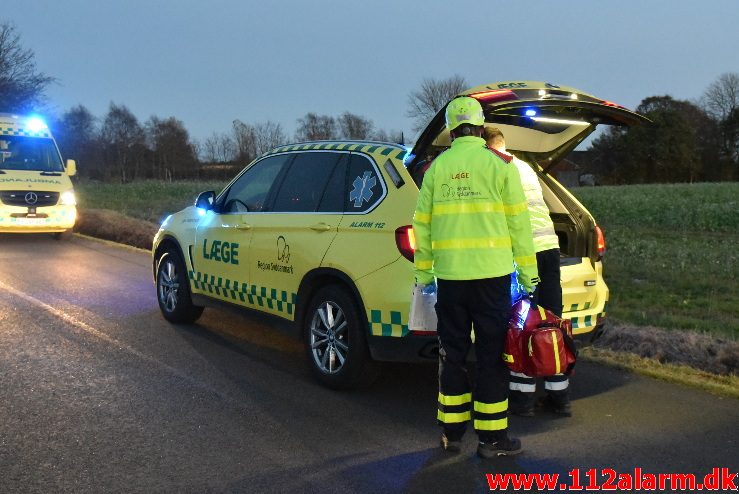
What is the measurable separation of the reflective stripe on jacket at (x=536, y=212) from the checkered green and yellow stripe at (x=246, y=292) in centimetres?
188

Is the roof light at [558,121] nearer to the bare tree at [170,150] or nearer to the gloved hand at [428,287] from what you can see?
the gloved hand at [428,287]

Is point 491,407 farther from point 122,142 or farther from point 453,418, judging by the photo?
point 122,142

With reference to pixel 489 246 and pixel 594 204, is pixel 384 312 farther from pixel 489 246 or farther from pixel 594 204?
pixel 594 204

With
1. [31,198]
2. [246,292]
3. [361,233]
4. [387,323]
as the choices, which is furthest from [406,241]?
[31,198]

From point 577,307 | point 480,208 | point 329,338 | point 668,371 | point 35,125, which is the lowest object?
point 668,371

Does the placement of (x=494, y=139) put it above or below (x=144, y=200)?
above

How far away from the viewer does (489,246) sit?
3953mm

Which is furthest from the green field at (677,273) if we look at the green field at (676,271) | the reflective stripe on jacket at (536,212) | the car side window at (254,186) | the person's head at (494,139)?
the car side window at (254,186)

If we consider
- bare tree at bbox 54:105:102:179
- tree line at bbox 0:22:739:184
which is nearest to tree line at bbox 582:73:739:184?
tree line at bbox 0:22:739:184

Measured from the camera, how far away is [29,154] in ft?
53.2

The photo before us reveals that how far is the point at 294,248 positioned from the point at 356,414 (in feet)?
4.65

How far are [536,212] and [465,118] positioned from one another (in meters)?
1.06

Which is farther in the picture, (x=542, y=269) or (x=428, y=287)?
(x=542, y=269)

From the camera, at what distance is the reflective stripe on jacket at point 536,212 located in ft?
15.7
